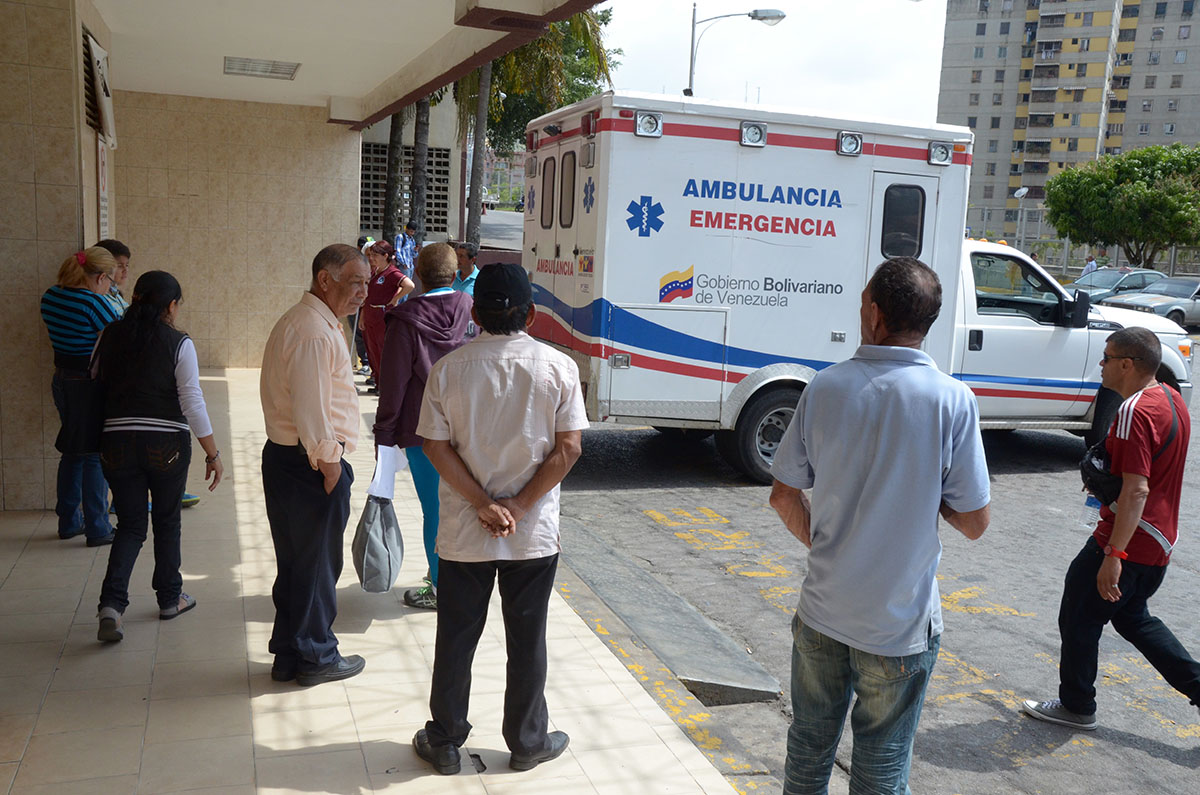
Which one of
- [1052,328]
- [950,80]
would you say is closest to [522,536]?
[1052,328]

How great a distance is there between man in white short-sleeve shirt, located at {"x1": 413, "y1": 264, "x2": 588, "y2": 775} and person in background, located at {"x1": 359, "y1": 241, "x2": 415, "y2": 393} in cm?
584

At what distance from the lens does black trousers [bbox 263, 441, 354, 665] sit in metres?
3.84

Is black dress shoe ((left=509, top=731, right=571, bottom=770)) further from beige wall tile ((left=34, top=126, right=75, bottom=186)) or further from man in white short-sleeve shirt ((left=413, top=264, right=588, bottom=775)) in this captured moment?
beige wall tile ((left=34, top=126, right=75, bottom=186))

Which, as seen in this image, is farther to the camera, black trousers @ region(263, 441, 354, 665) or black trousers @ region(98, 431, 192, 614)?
black trousers @ region(98, 431, 192, 614)

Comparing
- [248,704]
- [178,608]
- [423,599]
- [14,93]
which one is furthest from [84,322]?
[248,704]

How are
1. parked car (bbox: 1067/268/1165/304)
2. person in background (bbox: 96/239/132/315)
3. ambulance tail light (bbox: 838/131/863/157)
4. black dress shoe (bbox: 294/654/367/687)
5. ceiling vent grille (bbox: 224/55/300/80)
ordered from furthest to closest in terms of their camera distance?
parked car (bbox: 1067/268/1165/304)
ceiling vent grille (bbox: 224/55/300/80)
ambulance tail light (bbox: 838/131/863/157)
person in background (bbox: 96/239/132/315)
black dress shoe (bbox: 294/654/367/687)

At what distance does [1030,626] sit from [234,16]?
22.8 feet

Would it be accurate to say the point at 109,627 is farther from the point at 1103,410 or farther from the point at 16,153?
the point at 1103,410

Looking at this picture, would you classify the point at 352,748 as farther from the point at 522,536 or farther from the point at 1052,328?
the point at 1052,328

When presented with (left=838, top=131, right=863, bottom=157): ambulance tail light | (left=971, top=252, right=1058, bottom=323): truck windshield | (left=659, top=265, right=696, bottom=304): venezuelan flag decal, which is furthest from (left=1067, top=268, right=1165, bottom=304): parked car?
(left=659, top=265, right=696, bottom=304): venezuelan flag decal

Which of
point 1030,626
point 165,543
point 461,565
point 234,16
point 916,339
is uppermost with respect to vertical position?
point 234,16

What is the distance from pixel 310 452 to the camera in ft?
12.2

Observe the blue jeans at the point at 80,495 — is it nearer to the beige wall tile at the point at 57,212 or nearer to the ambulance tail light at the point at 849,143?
the beige wall tile at the point at 57,212

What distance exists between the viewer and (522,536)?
3223 millimetres
